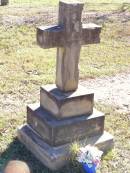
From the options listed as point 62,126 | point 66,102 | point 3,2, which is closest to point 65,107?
point 66,102

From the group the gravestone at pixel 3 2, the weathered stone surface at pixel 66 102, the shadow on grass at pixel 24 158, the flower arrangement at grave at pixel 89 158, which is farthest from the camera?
the gravestone at pixel 3 2

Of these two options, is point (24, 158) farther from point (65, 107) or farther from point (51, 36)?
point (51, 36)

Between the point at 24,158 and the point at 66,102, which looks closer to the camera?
the point at 66,102

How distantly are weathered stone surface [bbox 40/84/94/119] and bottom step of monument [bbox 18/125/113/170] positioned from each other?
14.4 inches

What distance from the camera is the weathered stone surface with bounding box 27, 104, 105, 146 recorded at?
5.47m

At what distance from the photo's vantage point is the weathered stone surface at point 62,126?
547 centimetres

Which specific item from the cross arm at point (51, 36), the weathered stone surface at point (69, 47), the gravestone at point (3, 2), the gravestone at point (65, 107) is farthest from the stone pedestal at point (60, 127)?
the gravestone at point (3, 2)

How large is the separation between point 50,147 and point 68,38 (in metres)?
1.30

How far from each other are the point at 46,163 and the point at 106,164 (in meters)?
0.72

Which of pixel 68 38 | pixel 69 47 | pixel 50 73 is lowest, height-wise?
pixel 50 73

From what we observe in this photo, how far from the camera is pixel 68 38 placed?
539cm

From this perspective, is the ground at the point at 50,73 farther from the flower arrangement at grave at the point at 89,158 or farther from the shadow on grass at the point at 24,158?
the flower arrangement at grave at the point at 89,158

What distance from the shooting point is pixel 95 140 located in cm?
574

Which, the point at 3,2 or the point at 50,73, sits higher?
the point at 3,2
